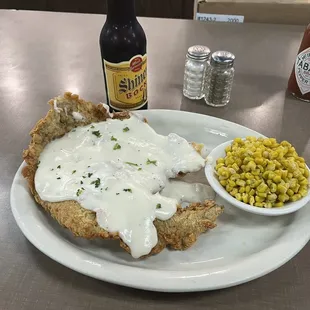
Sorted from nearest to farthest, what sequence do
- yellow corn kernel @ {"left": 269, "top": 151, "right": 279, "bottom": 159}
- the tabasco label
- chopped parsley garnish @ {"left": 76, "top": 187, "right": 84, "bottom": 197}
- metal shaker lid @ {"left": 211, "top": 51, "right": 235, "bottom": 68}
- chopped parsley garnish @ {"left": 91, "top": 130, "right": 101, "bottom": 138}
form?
chopped parsley garnish @ {"left": 76, "top": 187, "right": 84, "bottom": 197} < yellow corn kernel @ {"left": 269, "top": 151, "right": 279, "bottom": 159} < chopped parsley garnish @ {"left": 91, "top": 130, "right": 101, "bottom": 138} < the tabasco label < metal shaker lid @ {"left": 211, "top": 51, "right": 235, "bottom": 68}

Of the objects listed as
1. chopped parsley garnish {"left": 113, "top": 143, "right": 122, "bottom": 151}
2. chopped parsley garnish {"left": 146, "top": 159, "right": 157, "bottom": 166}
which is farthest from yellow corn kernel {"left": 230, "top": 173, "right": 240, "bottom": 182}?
A: chopped parsley garnish {"left": 113, "top": 143, "right": 122, "bottom": 151}

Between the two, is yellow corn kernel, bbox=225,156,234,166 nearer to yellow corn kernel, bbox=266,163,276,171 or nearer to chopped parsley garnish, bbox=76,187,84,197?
yellow corn kernel, bbox=266,163,276,171

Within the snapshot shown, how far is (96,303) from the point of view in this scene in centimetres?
103

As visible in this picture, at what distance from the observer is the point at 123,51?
142 centimetres

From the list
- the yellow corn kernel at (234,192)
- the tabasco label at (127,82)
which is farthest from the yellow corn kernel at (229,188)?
the tabasco label at (127,82)

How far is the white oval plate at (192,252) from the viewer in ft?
3.22

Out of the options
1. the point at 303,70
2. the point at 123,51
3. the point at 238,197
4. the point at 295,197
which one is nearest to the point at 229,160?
the point at 238,197

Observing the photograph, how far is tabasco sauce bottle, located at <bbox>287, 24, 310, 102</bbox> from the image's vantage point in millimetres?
1695

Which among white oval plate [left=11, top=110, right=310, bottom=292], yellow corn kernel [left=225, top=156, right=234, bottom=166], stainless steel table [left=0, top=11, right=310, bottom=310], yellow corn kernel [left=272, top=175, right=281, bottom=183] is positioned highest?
yellow corn kernel [left=272, top=175, right=281, bottom=183]

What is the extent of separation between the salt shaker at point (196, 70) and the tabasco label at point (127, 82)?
13.7 inches

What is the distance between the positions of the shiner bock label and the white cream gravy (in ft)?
2.78

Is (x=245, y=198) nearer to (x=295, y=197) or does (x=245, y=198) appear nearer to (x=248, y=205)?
(x=248, y=205)

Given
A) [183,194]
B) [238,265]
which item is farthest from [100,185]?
[238,265]

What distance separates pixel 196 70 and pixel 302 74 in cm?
54
